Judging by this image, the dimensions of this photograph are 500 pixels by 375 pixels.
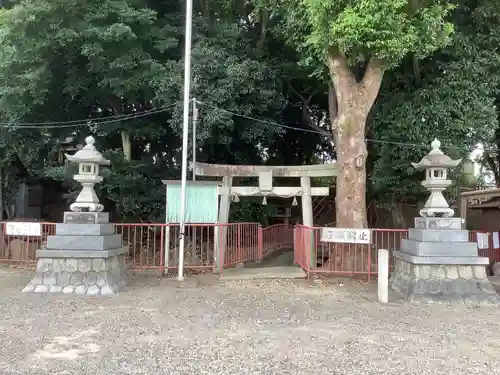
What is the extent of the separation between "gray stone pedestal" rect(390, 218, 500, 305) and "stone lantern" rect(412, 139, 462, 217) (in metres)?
0.35

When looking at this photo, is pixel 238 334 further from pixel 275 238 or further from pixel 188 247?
pixel 275 238

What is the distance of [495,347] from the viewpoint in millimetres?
5406

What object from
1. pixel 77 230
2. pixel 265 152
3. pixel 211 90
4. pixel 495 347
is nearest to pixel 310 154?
pixel 265 152

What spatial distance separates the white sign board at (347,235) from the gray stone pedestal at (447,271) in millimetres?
1338

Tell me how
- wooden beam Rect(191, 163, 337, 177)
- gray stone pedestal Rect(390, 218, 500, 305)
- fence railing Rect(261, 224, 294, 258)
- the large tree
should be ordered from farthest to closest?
fence railing Rect(261, 224, 294, 258)
wooden beam Rect(191, 163, 337, 177)
the large tree
gray stone pedestal Rect(390, 218, 500, 305)

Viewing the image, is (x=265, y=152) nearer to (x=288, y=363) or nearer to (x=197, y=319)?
(x=197, y=319)

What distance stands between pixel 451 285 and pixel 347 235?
7.80 feet

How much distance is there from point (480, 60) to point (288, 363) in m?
11.2

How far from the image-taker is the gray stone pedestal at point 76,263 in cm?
820

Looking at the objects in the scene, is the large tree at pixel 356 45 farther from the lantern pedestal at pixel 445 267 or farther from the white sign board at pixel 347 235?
the lantern pedestal at pixel 445 267

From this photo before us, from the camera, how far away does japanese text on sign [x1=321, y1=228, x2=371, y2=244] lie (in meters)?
9.77

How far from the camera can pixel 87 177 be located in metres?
9.02

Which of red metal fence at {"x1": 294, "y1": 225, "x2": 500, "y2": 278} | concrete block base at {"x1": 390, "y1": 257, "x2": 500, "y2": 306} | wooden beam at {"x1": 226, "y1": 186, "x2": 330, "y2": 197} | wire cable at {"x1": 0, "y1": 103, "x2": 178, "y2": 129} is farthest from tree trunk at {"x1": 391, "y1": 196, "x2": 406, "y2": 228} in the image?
wire cable at {"x1": 0, "y1": 103, "x2": 178, "y2": 129}

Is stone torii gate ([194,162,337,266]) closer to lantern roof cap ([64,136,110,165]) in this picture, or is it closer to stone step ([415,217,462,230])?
lantern roof cap ([64,136,110,165])
